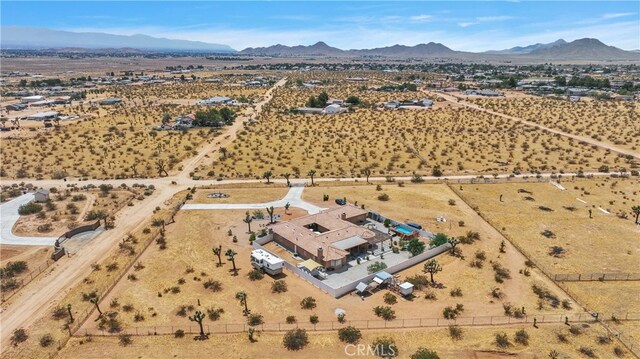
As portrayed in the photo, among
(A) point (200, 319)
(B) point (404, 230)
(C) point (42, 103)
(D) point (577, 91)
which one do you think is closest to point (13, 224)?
(A) point (200, 319)

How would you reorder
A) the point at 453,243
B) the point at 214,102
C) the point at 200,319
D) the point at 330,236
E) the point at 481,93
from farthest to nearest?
the point at 481,93 → the point at 214,102 → the point at 330,236 → the point at 453,243 → the point at 200,319

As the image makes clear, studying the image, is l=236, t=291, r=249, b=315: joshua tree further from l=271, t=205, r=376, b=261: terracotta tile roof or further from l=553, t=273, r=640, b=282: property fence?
l=553, t=273, r=640, b=282: property fence

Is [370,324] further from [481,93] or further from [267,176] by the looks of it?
[481,93]

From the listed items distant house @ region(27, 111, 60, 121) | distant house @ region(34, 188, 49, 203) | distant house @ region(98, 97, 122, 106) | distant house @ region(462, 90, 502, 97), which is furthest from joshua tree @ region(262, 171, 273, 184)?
distant house @ region(462, 90, 502, 97)

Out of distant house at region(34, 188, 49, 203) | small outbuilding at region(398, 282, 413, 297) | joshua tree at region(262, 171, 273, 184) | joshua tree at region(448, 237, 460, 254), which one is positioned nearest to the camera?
small outbuilding at region(398, 282, 413, 297)

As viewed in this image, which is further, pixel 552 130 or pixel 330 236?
pixel 552 130

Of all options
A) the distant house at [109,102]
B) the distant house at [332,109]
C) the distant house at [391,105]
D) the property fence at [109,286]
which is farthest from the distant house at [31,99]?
the property fence at [109,286]
